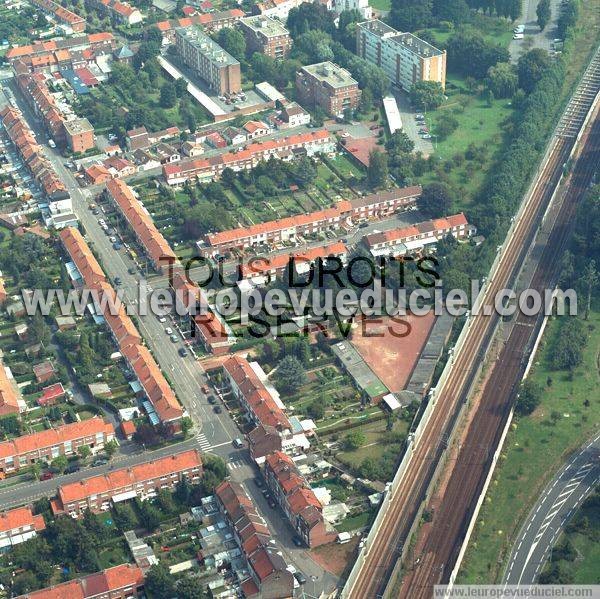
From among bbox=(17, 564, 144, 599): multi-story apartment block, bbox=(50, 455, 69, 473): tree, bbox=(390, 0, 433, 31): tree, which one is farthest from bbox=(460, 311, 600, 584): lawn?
bbox=(390, 0, 433, 31): tree

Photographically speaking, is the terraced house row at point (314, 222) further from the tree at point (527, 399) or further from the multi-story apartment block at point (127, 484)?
the tree at point (527, 399)

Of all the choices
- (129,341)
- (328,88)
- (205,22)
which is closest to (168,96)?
(328,88)

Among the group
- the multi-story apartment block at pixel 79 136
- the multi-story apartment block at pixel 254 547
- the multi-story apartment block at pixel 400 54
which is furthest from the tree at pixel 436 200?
the multi-story apartment block at pixel 254 547

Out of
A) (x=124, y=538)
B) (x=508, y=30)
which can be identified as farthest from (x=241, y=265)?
(x=508, y=30)

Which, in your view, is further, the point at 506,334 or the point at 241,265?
the point at 241,265

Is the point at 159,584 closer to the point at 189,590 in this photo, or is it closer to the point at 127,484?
the point at 189,590

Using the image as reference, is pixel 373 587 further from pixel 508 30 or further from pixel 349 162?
pixel 508 30

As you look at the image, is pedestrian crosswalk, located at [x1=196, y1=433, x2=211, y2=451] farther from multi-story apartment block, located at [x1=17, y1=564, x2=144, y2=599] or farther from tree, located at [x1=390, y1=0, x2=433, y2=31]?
tree, located at [x1=390, y1=0, x2=433, y2=31]
